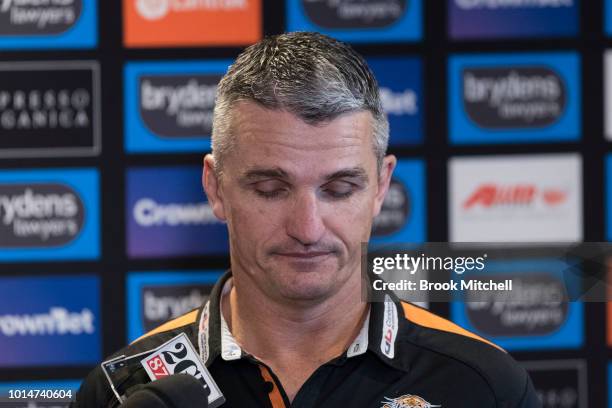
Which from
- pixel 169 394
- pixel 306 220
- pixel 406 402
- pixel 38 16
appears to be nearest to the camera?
pixel 169 394

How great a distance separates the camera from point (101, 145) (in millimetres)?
2320

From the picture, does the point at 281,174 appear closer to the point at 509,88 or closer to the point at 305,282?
the point at 305,282

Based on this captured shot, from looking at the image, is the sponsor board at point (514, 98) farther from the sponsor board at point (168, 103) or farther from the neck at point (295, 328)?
the neck at point (295, 328)

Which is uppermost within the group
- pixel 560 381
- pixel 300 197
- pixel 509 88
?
pixel 509 88

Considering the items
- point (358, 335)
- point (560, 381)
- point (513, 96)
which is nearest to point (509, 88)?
point (513, 96)

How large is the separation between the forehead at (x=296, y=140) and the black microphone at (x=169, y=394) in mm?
306

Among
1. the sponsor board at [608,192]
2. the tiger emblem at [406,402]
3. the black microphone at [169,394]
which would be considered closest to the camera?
the black microphone at [169,394]

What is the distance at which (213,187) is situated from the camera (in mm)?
1187

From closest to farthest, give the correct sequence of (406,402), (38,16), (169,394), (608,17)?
(169,394) → (406,402) → (38,16) → (608,17)

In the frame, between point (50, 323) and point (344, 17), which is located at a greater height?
point (344, 17)

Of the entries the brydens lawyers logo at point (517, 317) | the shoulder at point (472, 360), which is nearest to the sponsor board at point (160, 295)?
the brydens lawyers logo at point (517, 317)

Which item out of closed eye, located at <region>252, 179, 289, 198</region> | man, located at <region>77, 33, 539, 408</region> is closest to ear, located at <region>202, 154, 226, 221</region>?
man, located at <region>77, 33, 539, 408</region>

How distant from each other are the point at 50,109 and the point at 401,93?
36.3 inches

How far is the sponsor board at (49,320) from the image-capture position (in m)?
2.31
